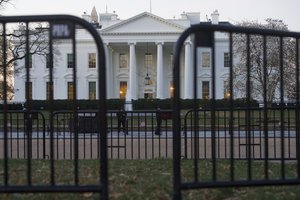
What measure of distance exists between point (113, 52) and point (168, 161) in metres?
74.4

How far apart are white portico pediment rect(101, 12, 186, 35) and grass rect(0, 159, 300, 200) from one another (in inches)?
2709

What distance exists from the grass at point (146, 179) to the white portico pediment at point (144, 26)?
68.8 metres

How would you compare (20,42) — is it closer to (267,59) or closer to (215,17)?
(267,59)

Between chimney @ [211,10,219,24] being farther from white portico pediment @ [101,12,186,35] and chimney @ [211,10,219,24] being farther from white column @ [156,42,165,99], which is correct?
white column @ [156,42,165,99]

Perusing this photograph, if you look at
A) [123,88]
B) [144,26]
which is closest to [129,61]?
[123,88]

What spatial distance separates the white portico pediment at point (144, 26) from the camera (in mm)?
75438

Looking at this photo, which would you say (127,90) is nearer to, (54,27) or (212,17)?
(212,17)

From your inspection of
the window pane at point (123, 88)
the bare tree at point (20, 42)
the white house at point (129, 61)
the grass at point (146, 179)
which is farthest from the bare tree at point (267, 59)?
the window pane at point (123, 88)

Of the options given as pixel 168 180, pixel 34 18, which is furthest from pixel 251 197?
pixel 34 18

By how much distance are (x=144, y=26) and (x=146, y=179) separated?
71289mm

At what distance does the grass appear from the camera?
5.09 metres

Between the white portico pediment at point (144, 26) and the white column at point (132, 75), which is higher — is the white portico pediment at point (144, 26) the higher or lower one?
the higher one

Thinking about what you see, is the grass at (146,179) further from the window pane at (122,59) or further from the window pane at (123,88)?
the window pane at (122,59)

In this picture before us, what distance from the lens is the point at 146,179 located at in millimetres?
5922
